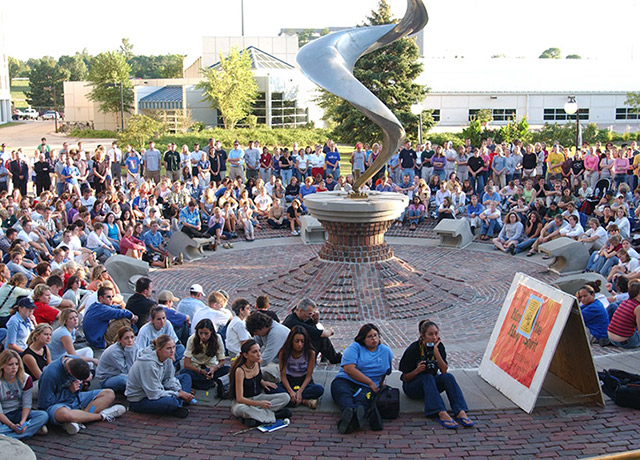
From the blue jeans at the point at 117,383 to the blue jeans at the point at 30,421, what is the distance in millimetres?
980

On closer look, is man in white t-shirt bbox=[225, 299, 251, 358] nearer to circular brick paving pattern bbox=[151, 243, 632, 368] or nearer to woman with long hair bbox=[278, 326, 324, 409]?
woman with long hair bbox=[278, 326, 324, 409]

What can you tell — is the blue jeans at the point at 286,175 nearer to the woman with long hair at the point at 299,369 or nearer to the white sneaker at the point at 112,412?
the woman with long hair at the point at 299,369

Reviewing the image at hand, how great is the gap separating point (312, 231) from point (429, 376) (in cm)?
1087

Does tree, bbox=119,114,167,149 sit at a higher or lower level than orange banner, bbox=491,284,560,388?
higher

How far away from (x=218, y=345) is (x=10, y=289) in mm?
3621

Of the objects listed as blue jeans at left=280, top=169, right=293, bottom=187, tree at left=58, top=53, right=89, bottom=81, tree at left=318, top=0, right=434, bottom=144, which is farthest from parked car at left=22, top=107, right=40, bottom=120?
blue jeans at left=280, top=169, right=293, bottom=187

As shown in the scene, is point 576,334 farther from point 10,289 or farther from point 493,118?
point 493,118

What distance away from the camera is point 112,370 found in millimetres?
8352

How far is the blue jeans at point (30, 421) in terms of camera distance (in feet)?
23.2

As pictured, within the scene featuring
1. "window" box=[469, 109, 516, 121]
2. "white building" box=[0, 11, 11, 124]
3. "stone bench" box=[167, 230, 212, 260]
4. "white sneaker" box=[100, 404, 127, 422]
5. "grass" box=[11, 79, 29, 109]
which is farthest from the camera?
"grass" box=[11, 79, 29, 109]

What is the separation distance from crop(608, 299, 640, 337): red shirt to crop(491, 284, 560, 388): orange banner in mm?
2066

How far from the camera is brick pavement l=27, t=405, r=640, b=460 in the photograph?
6.91m

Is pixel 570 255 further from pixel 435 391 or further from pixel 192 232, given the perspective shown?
pixel 192 232

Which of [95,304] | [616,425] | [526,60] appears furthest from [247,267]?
[526,60]
